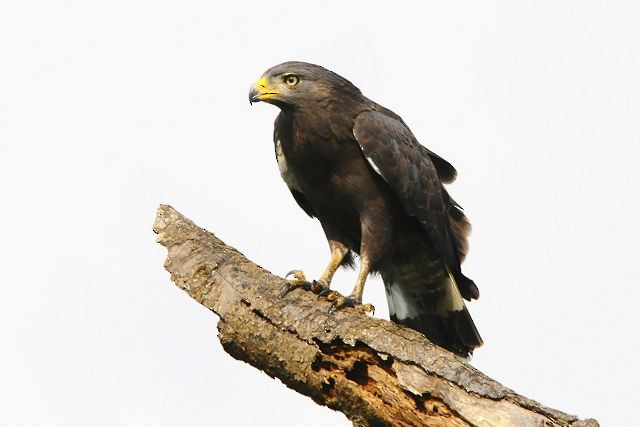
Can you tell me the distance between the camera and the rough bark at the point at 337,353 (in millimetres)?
5988

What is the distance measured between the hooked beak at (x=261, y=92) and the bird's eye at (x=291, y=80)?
15cm

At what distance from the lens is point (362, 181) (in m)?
8.97

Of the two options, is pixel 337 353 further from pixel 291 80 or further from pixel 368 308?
pixel 291 80

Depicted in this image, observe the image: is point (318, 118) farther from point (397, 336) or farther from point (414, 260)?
point (397, 336)

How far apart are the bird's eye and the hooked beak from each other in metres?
0.15

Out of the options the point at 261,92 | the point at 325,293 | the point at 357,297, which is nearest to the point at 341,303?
the point at 325,293

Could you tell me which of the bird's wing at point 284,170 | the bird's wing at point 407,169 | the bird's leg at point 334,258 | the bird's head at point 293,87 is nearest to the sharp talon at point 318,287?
the bird's leg at point 334,258

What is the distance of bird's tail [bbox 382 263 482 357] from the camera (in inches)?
382

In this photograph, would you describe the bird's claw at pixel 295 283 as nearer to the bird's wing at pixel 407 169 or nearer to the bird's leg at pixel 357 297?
the bird's leg at pixel 357 297

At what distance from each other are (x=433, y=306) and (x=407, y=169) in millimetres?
1650

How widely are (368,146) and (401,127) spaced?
2.19 feet

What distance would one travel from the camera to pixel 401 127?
370 inches

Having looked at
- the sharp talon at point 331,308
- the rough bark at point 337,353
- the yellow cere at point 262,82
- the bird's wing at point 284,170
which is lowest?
the rough bark at point 337,353

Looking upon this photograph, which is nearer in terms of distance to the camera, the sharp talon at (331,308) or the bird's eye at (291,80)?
the sharp talon at (331,308)
